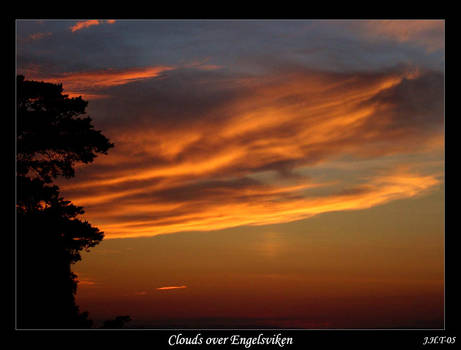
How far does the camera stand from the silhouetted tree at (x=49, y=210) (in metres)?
22.1

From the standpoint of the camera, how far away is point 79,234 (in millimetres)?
23078

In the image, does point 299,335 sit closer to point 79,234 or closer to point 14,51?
point 79,234

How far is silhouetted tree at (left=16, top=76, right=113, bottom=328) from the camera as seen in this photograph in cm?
2206

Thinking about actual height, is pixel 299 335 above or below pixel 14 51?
below

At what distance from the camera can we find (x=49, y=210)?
22.6 meters

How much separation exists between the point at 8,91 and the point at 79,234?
20.5 ft
